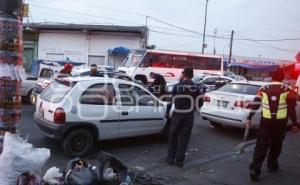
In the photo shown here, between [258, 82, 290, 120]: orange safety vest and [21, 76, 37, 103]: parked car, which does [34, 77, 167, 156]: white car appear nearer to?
[258, 82, 290, 120]: orange safety vest

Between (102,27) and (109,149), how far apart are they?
28506 mm

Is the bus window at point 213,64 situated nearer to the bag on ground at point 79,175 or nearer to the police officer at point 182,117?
the police officer at point 182,117

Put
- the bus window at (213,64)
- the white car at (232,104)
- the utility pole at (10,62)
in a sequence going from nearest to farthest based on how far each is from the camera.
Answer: the utility pole at (10,62), the white car at (232,104), the bus window at (213,64)

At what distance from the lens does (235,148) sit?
30.6ft

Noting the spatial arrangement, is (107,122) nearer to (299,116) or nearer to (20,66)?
(20,66)

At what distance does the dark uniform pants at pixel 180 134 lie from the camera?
295 inches

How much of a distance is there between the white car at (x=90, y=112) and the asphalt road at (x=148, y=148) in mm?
360

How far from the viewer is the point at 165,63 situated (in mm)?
27281

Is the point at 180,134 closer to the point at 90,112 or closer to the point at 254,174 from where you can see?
the point at 254,174

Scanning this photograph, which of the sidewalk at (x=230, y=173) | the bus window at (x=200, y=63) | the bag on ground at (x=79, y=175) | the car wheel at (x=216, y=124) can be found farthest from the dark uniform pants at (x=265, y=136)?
the bus window at (x=200, y=63)

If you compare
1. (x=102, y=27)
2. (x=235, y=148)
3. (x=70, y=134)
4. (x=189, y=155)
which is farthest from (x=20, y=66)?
(x=102, y=27)

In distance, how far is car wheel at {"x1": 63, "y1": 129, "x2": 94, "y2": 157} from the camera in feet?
24.7

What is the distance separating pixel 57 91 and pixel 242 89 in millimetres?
5450

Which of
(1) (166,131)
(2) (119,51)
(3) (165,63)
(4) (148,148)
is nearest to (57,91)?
(4) (148,148)
